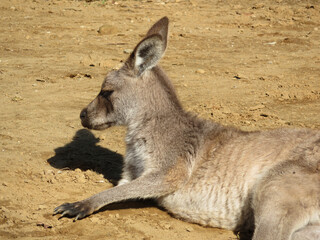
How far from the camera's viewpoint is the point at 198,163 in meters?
4.48

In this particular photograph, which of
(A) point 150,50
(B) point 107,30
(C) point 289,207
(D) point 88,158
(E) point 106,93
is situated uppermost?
(A) point 150,50

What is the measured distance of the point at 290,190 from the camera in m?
3.80

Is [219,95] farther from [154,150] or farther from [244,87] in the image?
[154,150]

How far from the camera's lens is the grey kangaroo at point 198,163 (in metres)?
3.79

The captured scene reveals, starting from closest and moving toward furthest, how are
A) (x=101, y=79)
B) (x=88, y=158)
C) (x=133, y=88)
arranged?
(x=133, y=88)
(x=88, y=158)
(x=101, y=79)

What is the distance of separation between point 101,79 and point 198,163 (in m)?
3.84

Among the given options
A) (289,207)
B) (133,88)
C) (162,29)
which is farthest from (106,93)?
(289,207)

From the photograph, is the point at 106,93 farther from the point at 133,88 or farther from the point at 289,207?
the point at 289,207

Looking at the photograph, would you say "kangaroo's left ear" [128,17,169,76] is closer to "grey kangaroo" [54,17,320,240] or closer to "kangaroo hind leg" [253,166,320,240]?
"grey kangaroo" [54,17,320,240]

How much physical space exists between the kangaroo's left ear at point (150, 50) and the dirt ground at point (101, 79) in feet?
3.96

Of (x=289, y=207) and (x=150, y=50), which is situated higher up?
(x=150, y=50)

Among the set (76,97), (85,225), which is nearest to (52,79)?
(76,97)

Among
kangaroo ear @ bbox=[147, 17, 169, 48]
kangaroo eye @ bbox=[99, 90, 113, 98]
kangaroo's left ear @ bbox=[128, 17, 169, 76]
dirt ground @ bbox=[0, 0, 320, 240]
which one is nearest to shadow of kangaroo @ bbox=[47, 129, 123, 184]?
dirt ground @ bbox=[0, 0, 320, 240]

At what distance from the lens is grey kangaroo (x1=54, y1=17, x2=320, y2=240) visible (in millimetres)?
3789
